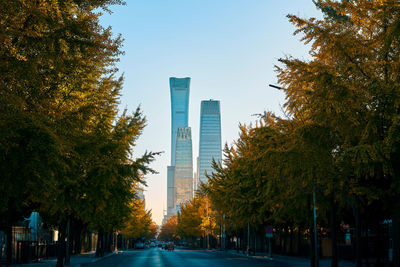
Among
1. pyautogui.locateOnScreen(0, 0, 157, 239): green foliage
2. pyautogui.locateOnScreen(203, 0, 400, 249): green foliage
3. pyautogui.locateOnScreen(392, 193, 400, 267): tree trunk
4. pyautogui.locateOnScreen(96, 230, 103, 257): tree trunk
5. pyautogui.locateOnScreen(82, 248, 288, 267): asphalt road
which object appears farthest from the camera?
pyautogui.locateOnScreen(96, 230, 103, 257): tree trunk

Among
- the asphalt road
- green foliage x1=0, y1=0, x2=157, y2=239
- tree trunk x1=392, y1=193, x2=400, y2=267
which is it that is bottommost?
the asphalt road

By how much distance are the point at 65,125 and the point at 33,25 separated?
3.13 meters

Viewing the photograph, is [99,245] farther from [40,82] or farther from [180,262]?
[40,82]

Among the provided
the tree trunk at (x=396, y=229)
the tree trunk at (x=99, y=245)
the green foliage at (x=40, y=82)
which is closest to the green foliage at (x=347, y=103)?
the tree trunk at (x=396, y=229)

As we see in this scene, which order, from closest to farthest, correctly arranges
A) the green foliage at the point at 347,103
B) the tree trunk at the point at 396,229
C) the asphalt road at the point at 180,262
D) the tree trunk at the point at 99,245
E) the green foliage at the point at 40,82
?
the green foliage at the point at 40,82, the green foliage at the point at 347,103, the tree trunk at the point at 396,229, the asphalt road at the point at 180,262, the tree trunk at the point at 99,245

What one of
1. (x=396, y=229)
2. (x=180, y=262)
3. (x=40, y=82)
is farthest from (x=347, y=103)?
(x=180, y=262)

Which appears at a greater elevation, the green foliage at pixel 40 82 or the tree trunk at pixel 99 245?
the green foliage at pixel 40 82

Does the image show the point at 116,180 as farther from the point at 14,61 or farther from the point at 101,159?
the point at 14,61

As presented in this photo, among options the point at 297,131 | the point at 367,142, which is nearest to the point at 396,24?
the point at 367,142

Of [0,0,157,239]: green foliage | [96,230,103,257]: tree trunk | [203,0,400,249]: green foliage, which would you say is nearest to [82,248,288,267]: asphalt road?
[96,230,103,257]: tree trunk

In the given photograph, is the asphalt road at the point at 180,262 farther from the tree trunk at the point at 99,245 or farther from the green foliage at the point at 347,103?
the green foliage at the point at 347,103

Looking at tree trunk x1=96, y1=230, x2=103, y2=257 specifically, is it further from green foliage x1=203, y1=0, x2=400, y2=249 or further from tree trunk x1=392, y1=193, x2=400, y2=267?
tree trunk x1=392, y1=193, x2=400, y2=267

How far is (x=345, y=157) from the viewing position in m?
15.3

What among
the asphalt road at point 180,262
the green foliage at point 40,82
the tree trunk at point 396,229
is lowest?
the asphalt road at point 180,262
